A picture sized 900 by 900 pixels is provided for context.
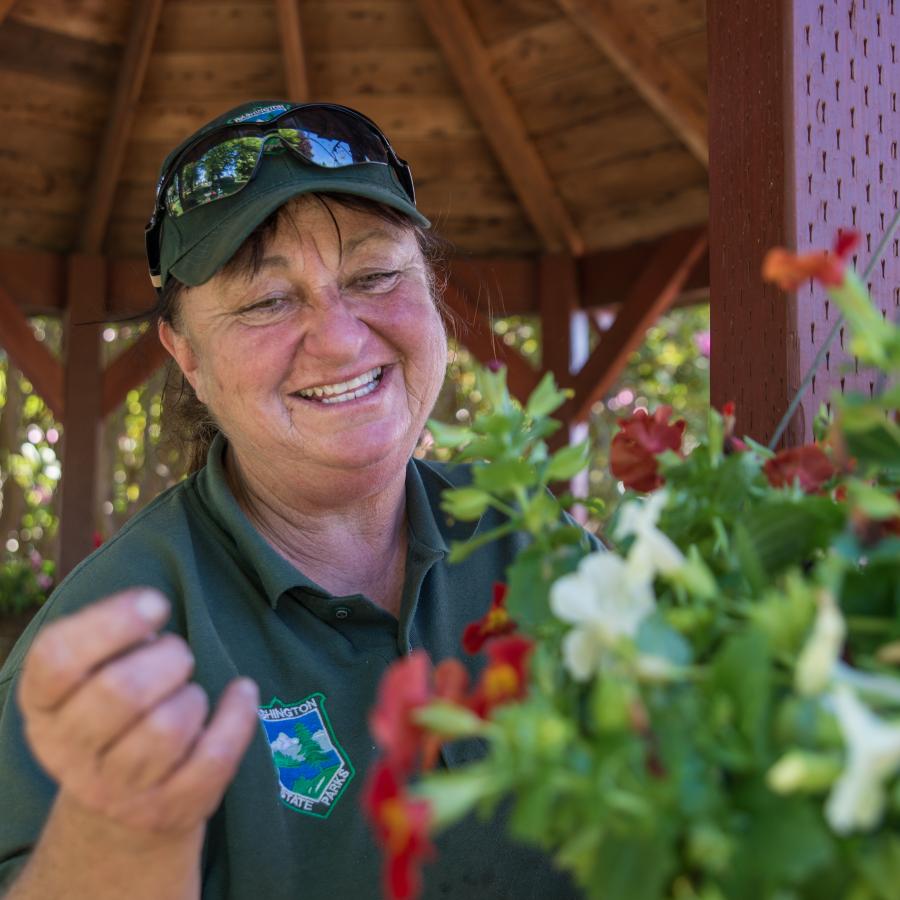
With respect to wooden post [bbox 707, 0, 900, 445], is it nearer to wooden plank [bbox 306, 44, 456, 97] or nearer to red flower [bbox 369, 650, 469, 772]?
red flower [bbox 369, 650, 469, 772]

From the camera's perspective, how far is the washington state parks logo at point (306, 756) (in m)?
1.14

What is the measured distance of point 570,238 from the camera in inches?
171

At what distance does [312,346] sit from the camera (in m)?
1.29

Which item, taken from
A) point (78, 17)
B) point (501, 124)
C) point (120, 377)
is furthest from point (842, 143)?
point (120, 377)

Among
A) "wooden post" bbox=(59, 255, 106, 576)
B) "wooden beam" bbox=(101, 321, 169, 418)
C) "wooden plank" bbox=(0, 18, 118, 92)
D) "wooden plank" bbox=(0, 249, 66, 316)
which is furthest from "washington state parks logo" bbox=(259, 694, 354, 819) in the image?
"wooden plank" bbox=(0, 249, 66, 316)

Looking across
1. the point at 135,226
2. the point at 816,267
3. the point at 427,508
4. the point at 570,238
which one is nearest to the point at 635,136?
the point at 570,238

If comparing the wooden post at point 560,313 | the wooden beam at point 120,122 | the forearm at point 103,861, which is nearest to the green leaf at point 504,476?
the forearm at point 103,861

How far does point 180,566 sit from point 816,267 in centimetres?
84

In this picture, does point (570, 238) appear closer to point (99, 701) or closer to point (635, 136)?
point (635, 136)

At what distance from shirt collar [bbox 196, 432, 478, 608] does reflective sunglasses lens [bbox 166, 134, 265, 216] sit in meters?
0.30

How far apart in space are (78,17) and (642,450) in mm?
3475

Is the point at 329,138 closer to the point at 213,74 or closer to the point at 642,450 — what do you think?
the point at 642,450

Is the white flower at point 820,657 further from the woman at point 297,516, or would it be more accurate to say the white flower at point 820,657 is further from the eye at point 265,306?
the eye at point 265,306

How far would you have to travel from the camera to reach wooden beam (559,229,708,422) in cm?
404
